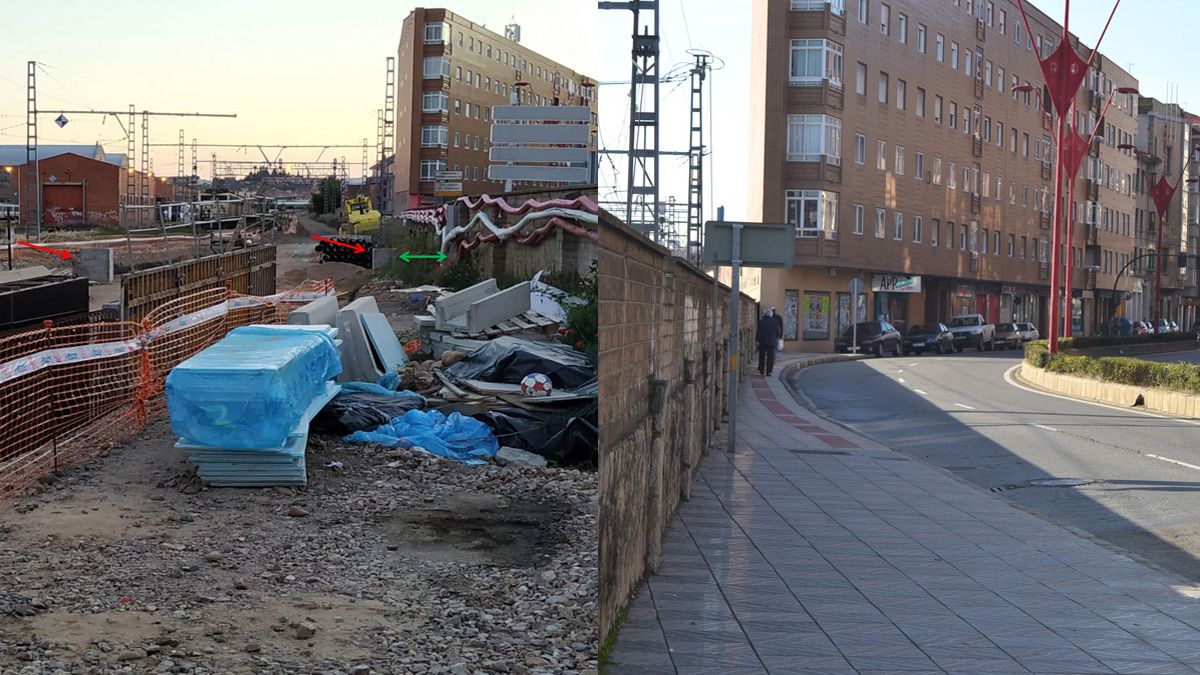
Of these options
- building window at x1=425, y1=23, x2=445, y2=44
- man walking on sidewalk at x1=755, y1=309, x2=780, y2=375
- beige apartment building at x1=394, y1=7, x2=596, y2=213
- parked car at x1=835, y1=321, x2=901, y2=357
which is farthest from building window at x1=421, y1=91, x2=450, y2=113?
parked car at x1=835, y1=321, x2=901, y2=357

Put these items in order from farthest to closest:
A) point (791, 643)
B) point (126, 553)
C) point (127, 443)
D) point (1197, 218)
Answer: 1. point (1197, 218)
2. point (127, 443)
3. point (126, 553)
4. point (791, 643)

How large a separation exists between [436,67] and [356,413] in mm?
5009

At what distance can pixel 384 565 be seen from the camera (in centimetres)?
710

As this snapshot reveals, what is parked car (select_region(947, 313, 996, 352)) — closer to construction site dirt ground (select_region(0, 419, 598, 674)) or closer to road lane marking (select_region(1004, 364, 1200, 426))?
road lane marking (select_region(1004, 364, 1200, 426))

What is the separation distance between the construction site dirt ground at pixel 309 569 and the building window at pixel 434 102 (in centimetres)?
245

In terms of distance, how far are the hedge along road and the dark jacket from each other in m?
0.98

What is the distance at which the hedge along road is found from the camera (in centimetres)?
972

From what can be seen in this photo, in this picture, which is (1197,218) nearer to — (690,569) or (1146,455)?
(1146,455)

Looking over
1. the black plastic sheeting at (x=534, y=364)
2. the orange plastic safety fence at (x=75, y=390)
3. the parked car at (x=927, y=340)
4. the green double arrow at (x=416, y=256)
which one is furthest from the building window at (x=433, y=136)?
the parked car at (x=927, y=340)

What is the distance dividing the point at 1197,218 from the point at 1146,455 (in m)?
72.5

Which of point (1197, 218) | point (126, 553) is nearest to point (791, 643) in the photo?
point (126, 553)

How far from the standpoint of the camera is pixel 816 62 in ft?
71.1

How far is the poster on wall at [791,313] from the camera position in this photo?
36.6 m

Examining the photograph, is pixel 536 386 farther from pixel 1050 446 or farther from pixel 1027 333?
pixel 1027 333
